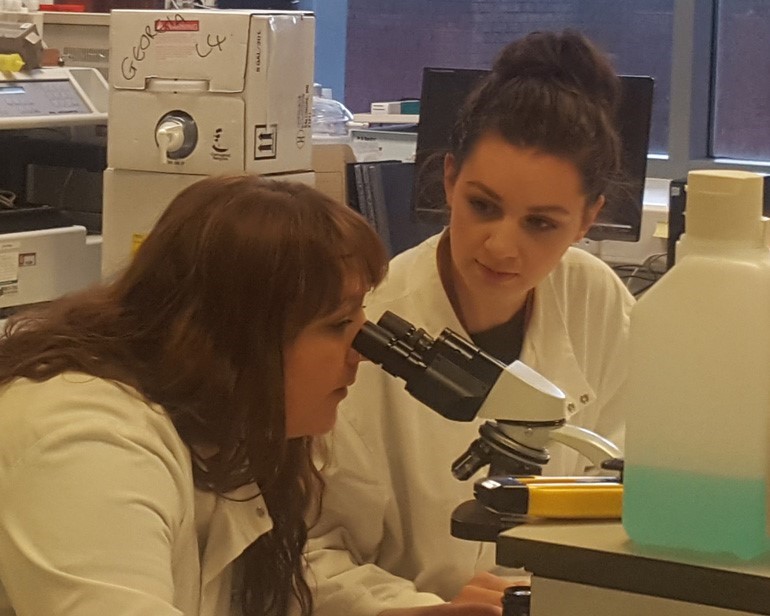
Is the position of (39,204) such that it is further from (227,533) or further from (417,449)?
(227,533)

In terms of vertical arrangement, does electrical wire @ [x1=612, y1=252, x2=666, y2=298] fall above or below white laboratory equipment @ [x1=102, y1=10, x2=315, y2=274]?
below

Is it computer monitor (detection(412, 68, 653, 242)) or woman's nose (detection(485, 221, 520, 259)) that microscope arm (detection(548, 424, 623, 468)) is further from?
computer monitor (detection(412, 68, 653, 242))

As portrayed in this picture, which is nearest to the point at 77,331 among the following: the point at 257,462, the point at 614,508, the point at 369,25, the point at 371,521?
the point at 257,462

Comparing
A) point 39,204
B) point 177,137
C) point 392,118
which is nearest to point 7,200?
point 39,204

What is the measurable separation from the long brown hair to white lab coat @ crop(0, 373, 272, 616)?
0.15ft

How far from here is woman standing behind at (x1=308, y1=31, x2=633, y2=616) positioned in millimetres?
1403

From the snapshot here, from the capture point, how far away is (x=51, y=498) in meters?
0.94

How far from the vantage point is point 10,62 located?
7.55ft

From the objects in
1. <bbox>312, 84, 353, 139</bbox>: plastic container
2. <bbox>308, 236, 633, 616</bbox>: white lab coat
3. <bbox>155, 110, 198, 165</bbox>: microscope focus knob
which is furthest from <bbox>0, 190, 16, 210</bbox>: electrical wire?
<bbox>308, 236, 633, 616</bbox>: white lab coat

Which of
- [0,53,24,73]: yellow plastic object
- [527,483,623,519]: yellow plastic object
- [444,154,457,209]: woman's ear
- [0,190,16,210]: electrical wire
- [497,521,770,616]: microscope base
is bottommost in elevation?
[497,521,770,616]: microscope base

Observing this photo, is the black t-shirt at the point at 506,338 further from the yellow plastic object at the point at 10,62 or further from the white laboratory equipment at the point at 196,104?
the yellow plastic object at the point at 10,62

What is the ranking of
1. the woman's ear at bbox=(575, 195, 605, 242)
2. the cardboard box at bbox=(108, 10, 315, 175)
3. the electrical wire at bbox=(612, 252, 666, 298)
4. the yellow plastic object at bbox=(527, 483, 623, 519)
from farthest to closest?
1. the electrical wire at bbox=(612, 252, 666, 298)
2. the cardboard box at bbox=(108, 10, 315, 175)
3. the woman's ear at bbox=(575, 195, 605, 242)
4. the yellow plastic object at bbox=(527, 483, 623, 519)

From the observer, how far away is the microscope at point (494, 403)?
0.91 metres

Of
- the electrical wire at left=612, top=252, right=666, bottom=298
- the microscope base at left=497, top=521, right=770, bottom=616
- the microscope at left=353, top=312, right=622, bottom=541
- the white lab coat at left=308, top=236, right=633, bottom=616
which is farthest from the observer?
the electrical wire at left=612, top=252, right=666, bottom=298
